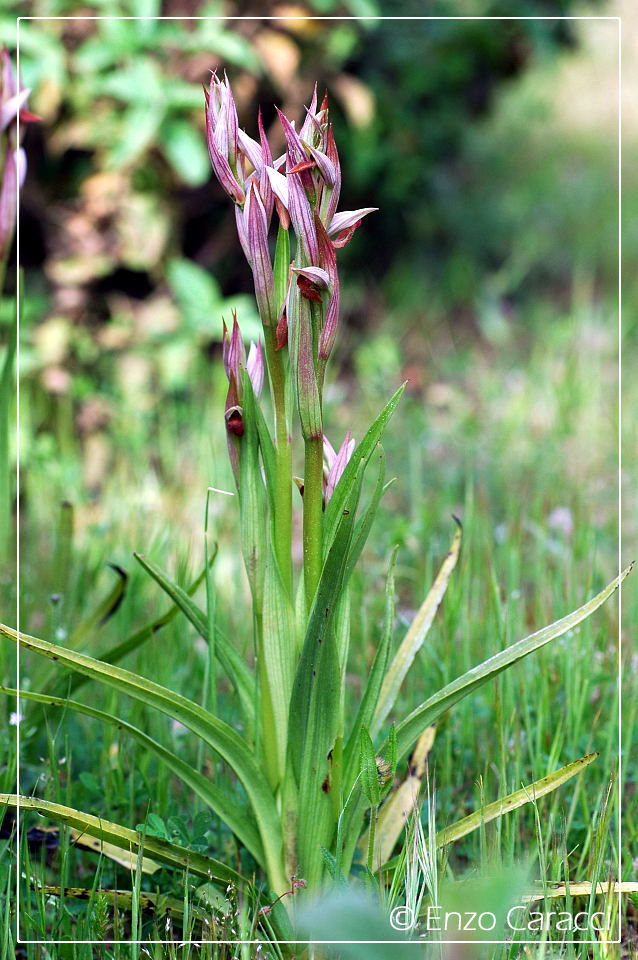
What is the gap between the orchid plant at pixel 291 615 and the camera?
965 millimetres

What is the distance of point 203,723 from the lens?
103 centimetres

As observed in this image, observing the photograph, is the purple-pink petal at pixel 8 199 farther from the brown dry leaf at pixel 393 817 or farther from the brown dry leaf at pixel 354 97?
the brown dry leaf at pixel 354 97

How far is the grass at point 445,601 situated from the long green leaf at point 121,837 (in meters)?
0.04

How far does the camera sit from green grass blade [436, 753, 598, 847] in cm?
107

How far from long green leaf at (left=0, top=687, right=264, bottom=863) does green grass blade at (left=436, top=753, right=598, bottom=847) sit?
22 centimetres

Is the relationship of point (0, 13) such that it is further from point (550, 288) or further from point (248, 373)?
point (550, 288)

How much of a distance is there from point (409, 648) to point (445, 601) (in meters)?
0.36

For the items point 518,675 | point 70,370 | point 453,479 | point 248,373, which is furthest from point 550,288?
point 248,373

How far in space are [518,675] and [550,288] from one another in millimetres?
2809

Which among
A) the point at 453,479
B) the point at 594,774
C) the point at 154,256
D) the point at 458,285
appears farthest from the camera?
the point at 458,285

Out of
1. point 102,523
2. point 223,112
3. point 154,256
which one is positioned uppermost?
point 154,256

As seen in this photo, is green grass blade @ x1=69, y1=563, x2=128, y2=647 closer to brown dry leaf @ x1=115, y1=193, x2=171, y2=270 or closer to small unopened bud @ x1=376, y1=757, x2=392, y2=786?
small unopened bud @ x1=376, y1=757, x2=392, y2=786

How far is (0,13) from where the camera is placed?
7.07ft

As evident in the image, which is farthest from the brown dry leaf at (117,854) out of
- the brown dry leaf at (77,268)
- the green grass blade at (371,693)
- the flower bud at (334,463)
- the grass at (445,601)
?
the brown dry leaf at (77,268)
